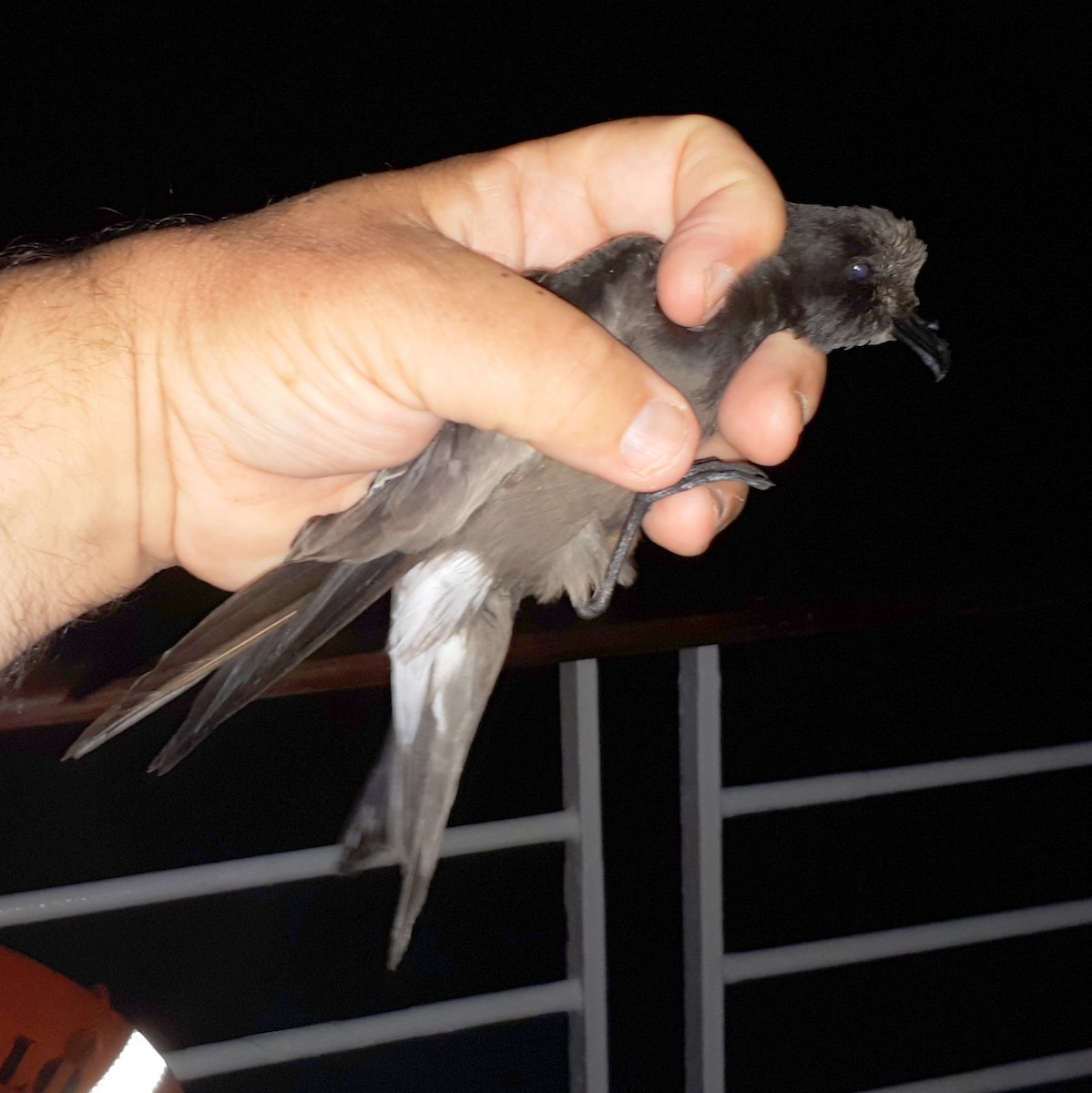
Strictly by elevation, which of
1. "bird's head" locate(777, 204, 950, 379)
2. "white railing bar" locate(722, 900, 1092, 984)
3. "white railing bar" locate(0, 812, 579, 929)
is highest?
"bird's head" locate(777, 204, 950, 379)

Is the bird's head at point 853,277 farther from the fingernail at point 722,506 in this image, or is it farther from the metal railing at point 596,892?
the metal railing at point 596,892

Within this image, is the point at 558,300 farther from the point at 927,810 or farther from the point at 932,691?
the point at 932,691

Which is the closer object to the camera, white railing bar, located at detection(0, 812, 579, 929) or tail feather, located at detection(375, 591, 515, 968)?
white railing bar, located at detection(0, 812, 579, 929)

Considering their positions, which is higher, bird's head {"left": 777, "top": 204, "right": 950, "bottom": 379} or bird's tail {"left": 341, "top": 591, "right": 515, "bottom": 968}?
bird's head {"left": 777, "top": 204, "right": 950, "bottom": 379}

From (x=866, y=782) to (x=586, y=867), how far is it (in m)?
0.38

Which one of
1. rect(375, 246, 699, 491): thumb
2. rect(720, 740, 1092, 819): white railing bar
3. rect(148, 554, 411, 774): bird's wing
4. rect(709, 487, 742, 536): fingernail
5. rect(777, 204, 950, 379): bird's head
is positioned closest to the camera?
rect(375, 246, 699, 491): thumb

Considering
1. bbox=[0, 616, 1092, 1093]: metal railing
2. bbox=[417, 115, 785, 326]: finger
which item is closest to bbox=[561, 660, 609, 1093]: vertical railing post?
bbox=[0, 616, 1092, 1093]: metal railing

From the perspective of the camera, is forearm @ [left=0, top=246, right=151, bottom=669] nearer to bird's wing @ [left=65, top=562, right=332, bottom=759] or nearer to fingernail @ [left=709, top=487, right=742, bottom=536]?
bird's wing @ [left=65, top=562, right=332, bottom=759]

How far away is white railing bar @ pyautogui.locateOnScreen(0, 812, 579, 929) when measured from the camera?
1221 mm

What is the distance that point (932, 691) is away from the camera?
1409cm

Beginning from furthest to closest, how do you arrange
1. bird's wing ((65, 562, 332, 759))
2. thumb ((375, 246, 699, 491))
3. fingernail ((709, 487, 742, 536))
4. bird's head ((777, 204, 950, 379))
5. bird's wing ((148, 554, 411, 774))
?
fingernail ((709, 487, 742, 536)) < bird's head ((777, 204, 950, 379)) < bird's wing ((148, 554, 411, 774)) < bird's wing ((65, 562, 332, 759)) < thumb ((375, 246, 699, 491))

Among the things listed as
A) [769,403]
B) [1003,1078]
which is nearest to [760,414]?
[769,403]

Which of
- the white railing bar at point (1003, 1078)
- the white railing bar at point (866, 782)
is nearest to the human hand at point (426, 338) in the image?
the white railing bar at point (866, 782)

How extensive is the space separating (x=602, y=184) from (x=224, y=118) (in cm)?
424
